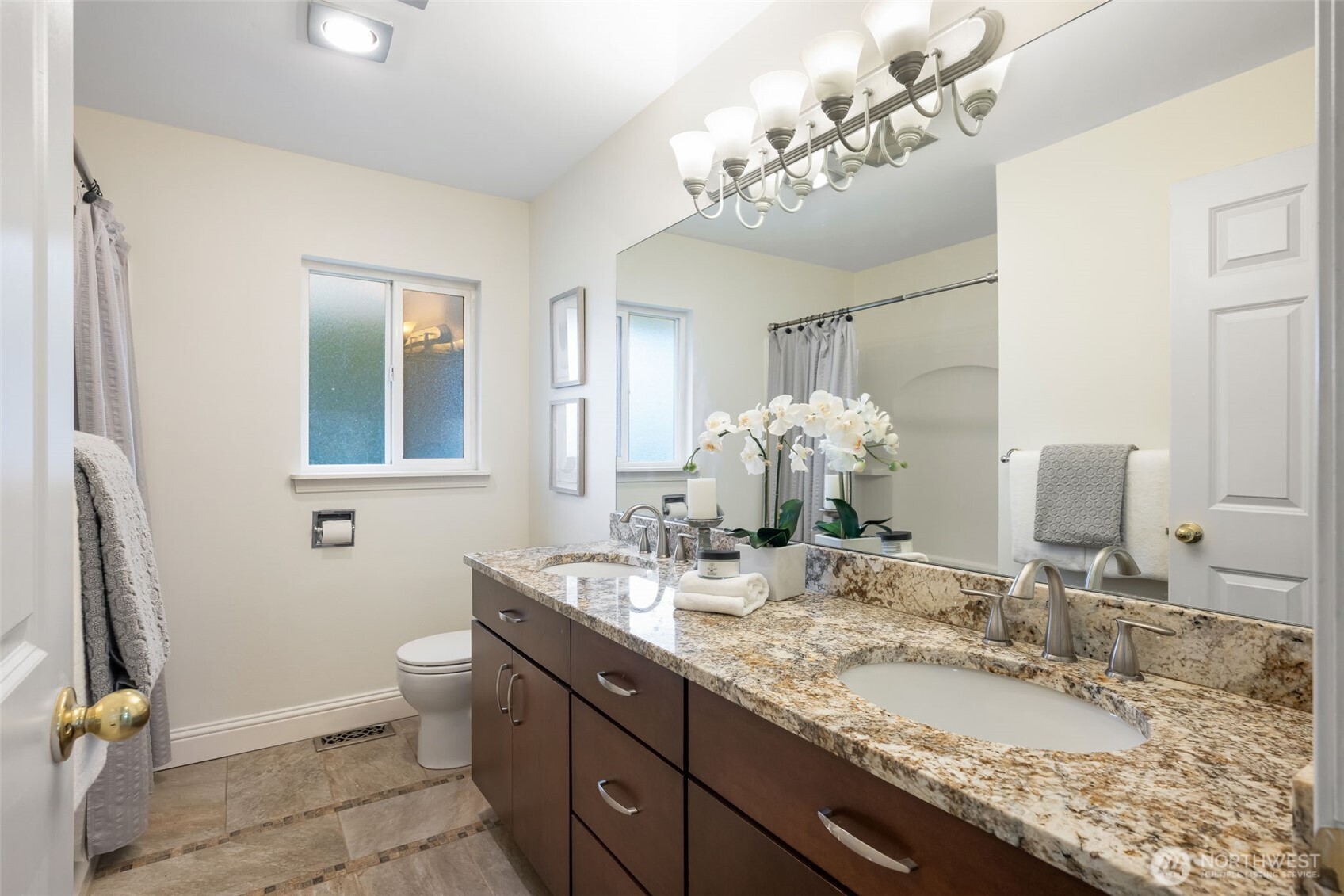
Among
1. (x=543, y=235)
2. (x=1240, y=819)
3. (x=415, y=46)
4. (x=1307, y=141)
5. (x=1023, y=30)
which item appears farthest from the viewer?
(x=543, y=235)

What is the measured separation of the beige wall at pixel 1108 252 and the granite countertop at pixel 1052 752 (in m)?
0.35

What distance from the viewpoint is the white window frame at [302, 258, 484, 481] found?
2.77m

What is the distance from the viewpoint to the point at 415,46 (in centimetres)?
197

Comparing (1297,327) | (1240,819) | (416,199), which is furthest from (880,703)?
(416,199)

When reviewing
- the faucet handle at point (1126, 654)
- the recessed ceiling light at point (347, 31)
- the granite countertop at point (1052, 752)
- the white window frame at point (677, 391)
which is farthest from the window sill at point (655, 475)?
the recessed ceiling light at point (347, 31)

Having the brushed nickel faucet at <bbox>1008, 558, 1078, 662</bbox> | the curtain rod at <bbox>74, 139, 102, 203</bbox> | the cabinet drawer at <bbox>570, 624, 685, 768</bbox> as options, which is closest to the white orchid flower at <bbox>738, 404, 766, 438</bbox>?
the cabinet drawer at <bbox>570, 624, 685, 768</bbox>

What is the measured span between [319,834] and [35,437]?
200 cm

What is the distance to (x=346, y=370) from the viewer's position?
114 inches

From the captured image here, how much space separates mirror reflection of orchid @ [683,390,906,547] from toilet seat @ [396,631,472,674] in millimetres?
1184

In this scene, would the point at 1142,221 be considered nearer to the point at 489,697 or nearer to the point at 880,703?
the point at 880,703

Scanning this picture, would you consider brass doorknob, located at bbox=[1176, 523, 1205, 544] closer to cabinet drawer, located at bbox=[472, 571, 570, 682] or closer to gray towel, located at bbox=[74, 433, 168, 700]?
cabinet drawer, located at bbox=[472, 571, 570, 682]

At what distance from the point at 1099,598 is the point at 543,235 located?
Result: 8.80ft

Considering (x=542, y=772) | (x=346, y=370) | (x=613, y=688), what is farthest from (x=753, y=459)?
(x=346, y=370)

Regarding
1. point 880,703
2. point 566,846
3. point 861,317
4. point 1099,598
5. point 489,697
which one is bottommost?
point 566,846
